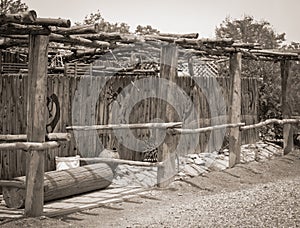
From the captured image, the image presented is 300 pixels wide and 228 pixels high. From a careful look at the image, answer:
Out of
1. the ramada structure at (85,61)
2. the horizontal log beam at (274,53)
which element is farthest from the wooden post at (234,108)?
the horizontal log beam at (274,53)

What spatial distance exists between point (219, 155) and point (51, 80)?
19.5 ft

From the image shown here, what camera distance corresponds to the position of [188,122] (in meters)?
15.3

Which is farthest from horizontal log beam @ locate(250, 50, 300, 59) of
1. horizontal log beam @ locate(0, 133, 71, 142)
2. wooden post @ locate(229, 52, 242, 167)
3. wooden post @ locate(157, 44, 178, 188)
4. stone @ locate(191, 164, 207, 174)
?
horizontal log beam @ locate(0, 133, 71, 142)

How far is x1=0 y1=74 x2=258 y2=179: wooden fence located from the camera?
34.7ft

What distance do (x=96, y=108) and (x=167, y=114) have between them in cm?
202

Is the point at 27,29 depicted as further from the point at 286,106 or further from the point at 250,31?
the point at 250,31

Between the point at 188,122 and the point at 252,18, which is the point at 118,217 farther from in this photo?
the point at 252,18

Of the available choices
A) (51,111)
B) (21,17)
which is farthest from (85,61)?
(21,17)

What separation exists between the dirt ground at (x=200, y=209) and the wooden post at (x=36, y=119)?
31 cm

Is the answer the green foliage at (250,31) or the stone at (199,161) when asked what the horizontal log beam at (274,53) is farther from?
the green foliage at (250,31)

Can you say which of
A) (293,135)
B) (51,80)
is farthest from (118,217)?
(293,135)

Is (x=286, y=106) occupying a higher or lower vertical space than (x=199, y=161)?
higher

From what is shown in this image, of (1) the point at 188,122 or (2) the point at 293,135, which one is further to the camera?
(2) the point at 293,135

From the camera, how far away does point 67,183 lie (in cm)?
1016
